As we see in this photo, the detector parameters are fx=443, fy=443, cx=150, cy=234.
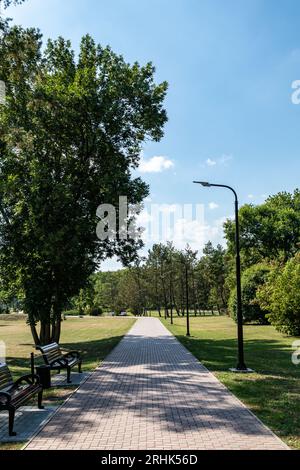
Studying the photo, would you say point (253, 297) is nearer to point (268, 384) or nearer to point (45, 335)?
point (45, 335)

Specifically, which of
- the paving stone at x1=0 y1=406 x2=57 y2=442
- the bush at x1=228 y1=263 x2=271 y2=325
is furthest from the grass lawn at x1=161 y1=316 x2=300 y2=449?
the bush at x1=228 y1=263 x2=271 y2=325

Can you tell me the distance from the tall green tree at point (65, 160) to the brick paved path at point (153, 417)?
1039cm

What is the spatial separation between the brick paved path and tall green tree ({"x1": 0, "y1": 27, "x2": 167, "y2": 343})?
1039cm

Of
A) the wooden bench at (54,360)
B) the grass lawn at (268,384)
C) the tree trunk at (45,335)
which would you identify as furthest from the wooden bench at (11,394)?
the tree trunk at (45,335)

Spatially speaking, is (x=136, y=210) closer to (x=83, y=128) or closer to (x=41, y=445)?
(x=83, y=128)

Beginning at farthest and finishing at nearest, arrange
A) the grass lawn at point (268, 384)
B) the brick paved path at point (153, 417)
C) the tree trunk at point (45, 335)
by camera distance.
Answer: the tree trunk at point (45, 335)
the grass lawn at point (268, 384)
the brick paved path at point (153, 417)

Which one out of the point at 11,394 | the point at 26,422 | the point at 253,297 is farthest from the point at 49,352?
the point at 253,297

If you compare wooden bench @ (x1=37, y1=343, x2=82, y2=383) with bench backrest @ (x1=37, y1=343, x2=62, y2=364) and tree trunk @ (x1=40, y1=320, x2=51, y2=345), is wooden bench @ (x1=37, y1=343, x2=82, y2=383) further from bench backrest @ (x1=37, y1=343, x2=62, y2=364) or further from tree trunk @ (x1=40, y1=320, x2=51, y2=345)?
tree trunk @ (x1=40, y1=320, x2=51, y2=345)

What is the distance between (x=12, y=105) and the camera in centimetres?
2312

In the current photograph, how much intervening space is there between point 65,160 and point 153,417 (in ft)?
61.5

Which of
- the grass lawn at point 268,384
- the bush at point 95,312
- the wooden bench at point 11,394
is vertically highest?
the wooden bench at point 11,394

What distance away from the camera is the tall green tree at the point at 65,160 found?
21.8 m

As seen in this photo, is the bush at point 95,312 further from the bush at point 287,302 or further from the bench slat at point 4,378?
the bench slat at point 4,378
